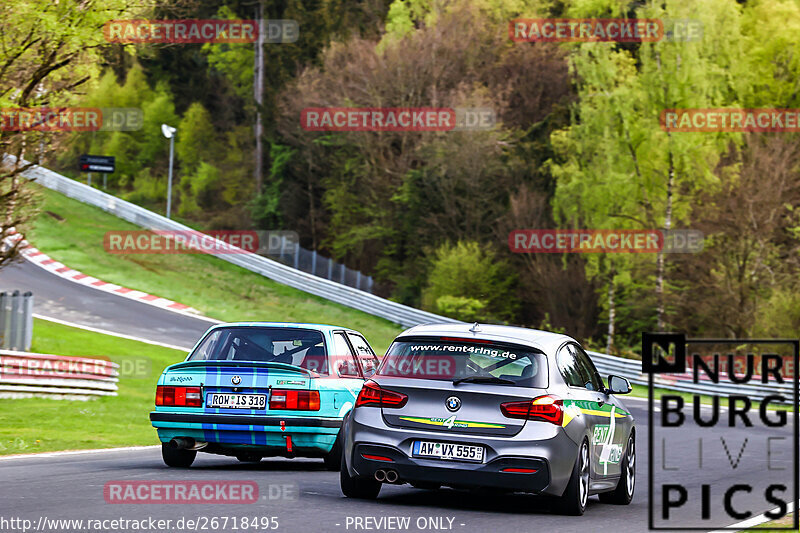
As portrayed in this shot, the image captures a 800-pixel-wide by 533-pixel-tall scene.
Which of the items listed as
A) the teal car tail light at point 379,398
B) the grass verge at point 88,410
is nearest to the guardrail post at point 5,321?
the grass verge at point 88,410

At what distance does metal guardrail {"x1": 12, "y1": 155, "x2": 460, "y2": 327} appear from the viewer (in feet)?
148

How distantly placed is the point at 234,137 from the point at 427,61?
100ft

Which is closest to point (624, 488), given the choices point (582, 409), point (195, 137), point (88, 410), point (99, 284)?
point (582, 409)

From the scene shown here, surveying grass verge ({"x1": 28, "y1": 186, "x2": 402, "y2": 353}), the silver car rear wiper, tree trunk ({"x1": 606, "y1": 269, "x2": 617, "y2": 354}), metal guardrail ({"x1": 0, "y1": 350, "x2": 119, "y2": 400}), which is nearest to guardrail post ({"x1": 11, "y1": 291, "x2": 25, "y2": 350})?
metal guardrail ({"x1": 0, "y1": 350, "x2": 119, "y2": 400})

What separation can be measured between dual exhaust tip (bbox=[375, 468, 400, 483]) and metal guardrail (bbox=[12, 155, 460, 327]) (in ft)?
→ 105

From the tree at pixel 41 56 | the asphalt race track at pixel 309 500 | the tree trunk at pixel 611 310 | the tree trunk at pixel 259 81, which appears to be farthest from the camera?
the tree trunk at pixel 259 81

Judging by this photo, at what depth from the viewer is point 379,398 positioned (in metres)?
9.47

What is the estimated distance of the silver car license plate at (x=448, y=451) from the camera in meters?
9.05

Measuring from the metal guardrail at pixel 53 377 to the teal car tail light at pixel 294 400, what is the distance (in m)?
11.9

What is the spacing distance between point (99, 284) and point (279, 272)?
917 centimetres

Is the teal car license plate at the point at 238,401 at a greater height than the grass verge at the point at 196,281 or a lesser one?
lesser

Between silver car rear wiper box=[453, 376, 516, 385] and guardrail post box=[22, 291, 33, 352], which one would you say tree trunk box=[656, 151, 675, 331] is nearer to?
guardrail post box=[22, 291, 33, 352]

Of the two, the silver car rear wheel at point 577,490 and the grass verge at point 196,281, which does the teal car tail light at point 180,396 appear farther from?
the grass verge at point 196,281

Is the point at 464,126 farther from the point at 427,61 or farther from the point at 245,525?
the point at 245,525
